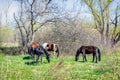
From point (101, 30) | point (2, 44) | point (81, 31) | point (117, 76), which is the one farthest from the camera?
point (101, 30)

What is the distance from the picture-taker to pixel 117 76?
347 inches

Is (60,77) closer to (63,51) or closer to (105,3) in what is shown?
(63,51)

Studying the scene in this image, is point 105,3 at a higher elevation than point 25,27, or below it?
higher

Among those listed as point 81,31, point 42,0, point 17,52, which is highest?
point 42,0

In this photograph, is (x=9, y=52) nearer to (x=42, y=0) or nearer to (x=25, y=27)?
(x=25, y=27)

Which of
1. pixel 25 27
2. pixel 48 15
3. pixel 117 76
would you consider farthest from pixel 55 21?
pixel 117 76

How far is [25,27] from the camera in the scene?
3306 centimetres

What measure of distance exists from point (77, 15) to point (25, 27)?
588 centimetres

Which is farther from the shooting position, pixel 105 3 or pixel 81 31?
pixel 105 3

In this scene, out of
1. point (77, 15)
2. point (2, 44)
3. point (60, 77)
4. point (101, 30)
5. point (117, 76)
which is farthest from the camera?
point (101, 30)

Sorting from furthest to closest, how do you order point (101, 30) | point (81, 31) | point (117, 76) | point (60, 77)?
1. point (101, 30)
2. point (81, 31)
3. point (117, 76)
4. point (60, 77)

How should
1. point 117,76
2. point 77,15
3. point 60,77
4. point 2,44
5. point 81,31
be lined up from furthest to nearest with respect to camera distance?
point 77,15 → point 81,31 → point 2,44 → point 117,76 → point 60,77

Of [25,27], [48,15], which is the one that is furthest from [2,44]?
[48,15]

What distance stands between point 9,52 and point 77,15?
8.63 meters
